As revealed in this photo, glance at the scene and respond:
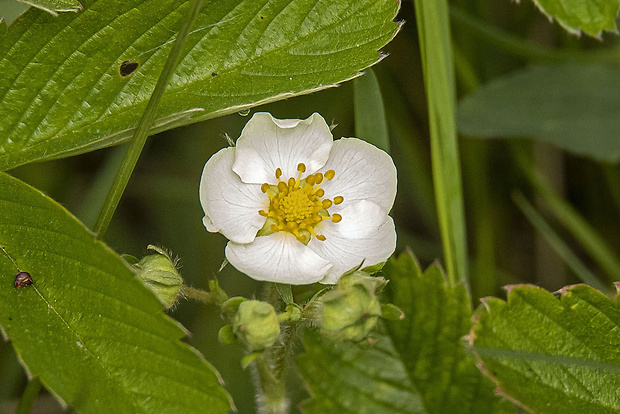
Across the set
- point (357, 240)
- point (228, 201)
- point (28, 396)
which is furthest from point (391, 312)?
point (28, 396)

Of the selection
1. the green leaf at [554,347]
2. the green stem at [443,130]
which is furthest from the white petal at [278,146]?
the green leaf at [554,347]

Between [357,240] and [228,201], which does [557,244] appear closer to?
[357,240]

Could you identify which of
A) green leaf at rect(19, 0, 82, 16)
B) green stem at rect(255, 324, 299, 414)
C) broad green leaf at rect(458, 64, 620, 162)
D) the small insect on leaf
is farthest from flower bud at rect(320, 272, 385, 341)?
broad green leaf at rect(458, 64, 620, 162)

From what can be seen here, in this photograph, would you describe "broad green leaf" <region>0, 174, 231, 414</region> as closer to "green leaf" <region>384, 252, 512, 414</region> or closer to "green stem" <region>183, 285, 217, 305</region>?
"green stem" <region>183, 285, 217, 305</region>

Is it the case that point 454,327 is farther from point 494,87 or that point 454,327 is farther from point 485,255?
point 494,87

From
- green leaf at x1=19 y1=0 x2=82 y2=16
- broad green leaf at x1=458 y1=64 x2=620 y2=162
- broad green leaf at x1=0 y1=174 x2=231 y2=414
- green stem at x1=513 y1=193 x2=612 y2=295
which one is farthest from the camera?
broad green leaf at x1=458 y1=64 x2=620 y2=162
